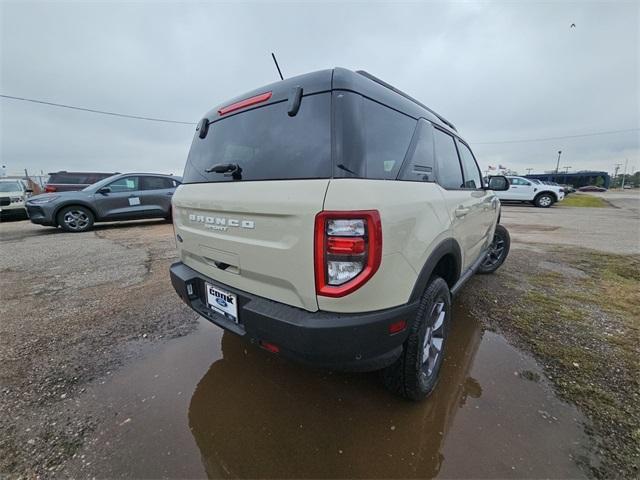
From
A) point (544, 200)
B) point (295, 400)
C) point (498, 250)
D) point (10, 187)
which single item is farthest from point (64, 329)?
point (544, 200)

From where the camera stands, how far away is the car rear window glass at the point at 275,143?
147 cm

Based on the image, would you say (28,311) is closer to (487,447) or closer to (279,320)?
(279,320)

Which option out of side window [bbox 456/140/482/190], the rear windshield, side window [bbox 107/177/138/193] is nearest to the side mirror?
side window [bbox 456/140/482/190]

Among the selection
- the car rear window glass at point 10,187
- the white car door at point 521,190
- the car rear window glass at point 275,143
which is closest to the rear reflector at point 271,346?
the car rear window glass at point 275,143

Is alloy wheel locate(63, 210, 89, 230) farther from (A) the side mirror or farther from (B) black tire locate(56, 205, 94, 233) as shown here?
(A) the side mirror

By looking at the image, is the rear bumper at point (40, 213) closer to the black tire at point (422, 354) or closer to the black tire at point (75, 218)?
the black tire at point (75, 218)

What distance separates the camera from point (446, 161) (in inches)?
91.9

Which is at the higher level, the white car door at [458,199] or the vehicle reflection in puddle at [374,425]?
the white car door at [458,199]

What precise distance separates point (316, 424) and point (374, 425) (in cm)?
35

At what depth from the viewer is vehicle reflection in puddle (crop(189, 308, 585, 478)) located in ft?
4.86

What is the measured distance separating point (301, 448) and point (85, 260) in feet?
17.0

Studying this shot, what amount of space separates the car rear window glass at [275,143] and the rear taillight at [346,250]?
271 millimetres

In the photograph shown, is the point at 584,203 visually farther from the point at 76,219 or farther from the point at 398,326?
the point at 76,219

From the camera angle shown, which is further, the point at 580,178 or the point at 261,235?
the point at 580,178
